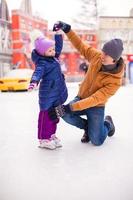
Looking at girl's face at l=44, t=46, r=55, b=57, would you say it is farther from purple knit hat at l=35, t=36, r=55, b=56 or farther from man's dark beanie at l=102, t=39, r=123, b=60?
man's dark beanie at l=102, t=39, r=123, b=60

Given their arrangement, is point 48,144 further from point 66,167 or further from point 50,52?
point 50,52

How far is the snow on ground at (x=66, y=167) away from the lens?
104 centimetres

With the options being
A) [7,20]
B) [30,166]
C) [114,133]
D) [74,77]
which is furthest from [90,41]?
[30,166]

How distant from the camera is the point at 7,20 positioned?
6.50 metres

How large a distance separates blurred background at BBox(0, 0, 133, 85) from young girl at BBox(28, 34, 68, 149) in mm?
4563

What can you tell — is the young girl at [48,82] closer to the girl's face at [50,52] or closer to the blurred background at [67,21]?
the girl's face at [50,52]

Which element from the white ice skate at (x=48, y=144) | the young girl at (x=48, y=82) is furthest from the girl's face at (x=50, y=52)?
the white ice skate at (x=48, y=144)

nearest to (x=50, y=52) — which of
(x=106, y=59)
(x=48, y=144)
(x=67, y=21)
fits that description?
(x=106, y=59)

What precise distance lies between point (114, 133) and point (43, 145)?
49 cm

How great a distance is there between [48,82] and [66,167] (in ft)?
1.34

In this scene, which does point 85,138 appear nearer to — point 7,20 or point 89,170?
point 89,170

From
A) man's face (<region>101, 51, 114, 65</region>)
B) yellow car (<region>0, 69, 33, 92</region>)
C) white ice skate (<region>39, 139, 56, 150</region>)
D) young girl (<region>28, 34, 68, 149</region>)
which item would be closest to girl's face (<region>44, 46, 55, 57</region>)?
young girl (<region>28, 34, 68, 149</region>)

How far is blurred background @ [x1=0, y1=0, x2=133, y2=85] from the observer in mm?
6453

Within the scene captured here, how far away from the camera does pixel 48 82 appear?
1.54 metres
